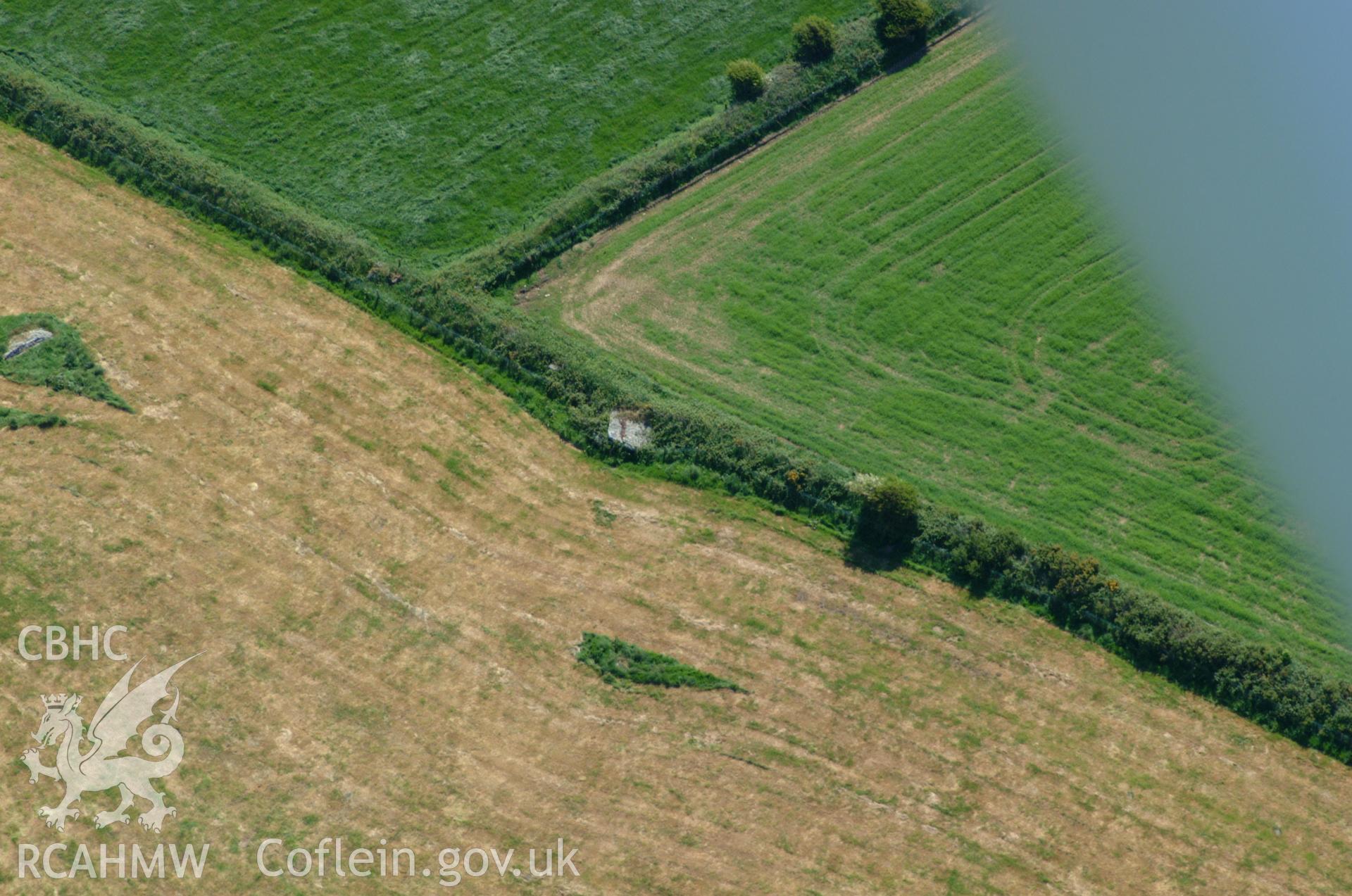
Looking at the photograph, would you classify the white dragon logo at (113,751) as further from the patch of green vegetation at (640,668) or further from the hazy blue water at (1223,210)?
the hazy blue water at (1223,210)

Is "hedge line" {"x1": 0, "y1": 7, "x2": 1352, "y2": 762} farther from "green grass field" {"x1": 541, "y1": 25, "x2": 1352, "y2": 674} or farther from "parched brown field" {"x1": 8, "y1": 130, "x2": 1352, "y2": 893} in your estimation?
"green grass field" {"x1": 541, "y1": 25, "x2": 1352, "y2": 674}

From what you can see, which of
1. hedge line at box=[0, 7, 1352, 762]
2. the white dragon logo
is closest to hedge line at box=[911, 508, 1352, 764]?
hedge line at box=[0, 7, 1352, 762]

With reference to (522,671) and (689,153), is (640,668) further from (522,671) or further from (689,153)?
(689,153)

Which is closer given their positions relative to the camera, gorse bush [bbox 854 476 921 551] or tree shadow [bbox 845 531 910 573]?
gorse bush [bbox 854 476 921 551]

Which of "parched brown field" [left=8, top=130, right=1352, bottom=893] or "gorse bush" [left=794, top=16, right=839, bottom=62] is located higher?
"gorse bush" [left=794, top=16, right=839, bottom=62]

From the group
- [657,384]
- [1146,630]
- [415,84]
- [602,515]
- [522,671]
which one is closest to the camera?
[522,671]

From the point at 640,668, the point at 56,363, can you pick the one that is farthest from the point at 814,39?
the point at 56,363

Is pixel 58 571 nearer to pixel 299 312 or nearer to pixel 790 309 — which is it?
pixel 299 312
